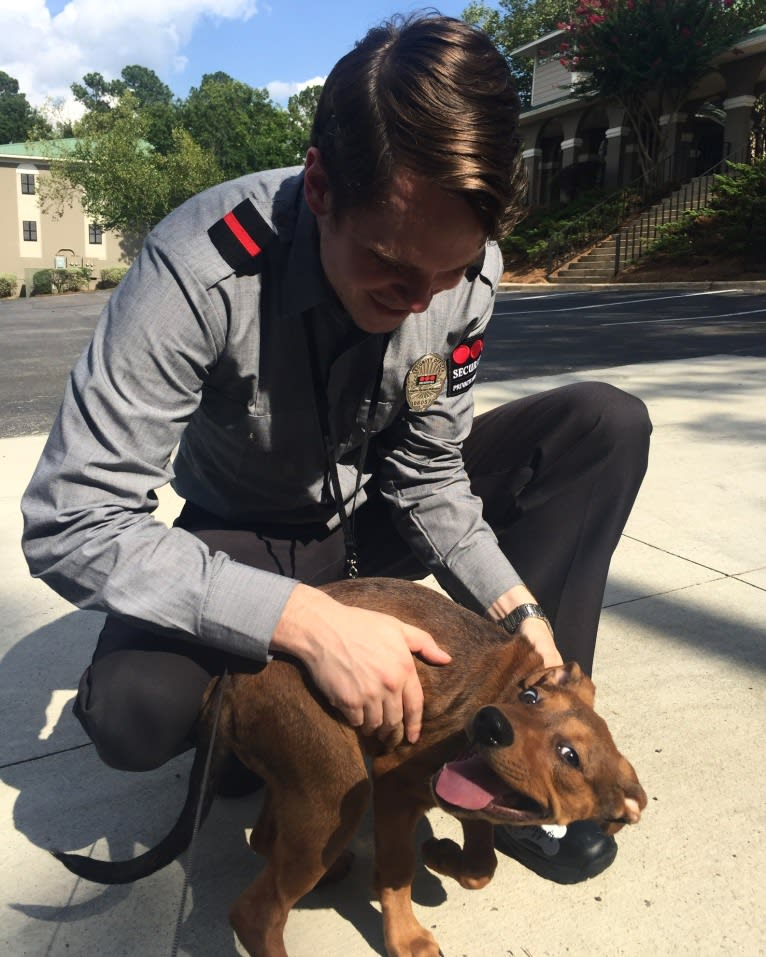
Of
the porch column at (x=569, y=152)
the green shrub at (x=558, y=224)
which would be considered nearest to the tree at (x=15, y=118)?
the porch column at (x=569, y=152)

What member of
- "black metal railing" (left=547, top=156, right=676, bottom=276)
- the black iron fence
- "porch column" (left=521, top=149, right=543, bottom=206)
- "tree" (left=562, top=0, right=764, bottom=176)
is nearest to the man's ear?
the black iron fence

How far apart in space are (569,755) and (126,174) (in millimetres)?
55890

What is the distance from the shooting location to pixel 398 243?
1707 millimetres

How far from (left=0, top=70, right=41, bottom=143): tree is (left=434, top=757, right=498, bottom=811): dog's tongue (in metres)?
94.2

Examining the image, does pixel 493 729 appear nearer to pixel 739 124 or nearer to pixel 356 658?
pixel 356 658

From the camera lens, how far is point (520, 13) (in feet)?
144

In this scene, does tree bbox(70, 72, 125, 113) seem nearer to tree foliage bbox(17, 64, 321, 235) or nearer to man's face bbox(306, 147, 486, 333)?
tree foliage bbox(17, 64, 321, 235)

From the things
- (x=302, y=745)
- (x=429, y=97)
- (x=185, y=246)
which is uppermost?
(x=429, y=97)

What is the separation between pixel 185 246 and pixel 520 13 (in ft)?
159

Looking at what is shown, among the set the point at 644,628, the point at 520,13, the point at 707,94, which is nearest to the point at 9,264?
the point at 520,13

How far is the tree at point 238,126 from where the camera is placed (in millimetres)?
54531

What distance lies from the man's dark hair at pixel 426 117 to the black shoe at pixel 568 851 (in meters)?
1.40

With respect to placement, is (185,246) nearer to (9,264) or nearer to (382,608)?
(382,608)

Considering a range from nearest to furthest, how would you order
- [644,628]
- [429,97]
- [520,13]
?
[429,97]
[644,628]
[520,13]
